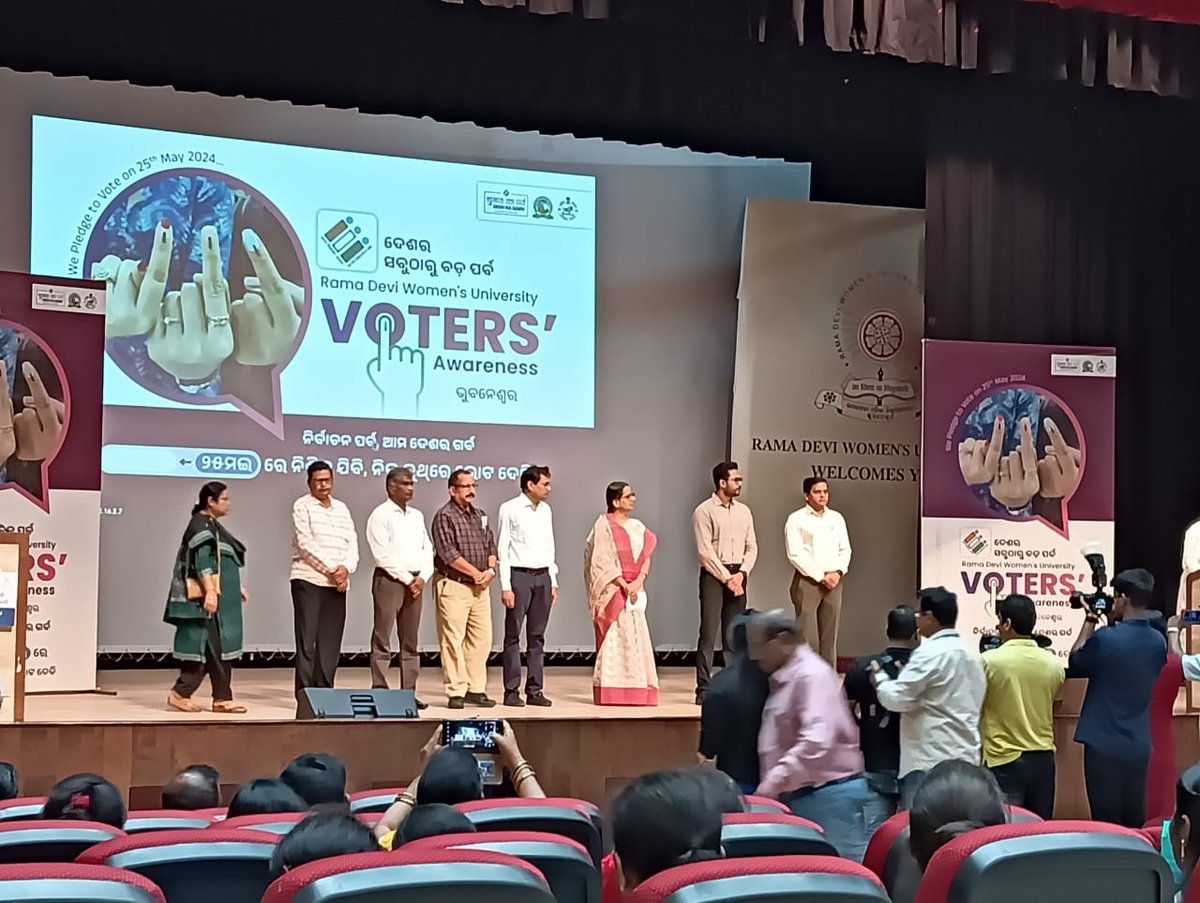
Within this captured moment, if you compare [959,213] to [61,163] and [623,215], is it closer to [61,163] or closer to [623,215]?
[623,215]

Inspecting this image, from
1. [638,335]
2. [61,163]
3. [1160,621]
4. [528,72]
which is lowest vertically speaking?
[1160,621]

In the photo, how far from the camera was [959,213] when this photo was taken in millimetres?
8695

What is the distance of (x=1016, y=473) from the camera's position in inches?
329

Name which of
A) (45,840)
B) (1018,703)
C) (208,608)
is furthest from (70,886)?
(208,608)

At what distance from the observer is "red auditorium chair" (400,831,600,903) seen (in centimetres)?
193

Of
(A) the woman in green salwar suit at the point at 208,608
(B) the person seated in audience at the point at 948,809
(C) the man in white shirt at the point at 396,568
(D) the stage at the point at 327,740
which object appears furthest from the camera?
(C) the man in white shirt at the point at 396,568

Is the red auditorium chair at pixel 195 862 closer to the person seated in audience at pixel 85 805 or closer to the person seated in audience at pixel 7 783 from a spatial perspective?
the person seated in audience at pixel 85 805

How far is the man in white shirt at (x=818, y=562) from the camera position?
26.5 ft

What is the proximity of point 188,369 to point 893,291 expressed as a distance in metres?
4.40

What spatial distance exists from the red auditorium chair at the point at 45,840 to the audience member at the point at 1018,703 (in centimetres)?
303

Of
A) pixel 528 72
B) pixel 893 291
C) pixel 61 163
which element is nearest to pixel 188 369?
pixel 61 163

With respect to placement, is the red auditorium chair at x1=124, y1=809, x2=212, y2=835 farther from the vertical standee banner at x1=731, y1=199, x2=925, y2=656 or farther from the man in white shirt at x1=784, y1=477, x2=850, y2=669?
the vertical standee banner at x1=731, y1=199, x2=925, y2=656

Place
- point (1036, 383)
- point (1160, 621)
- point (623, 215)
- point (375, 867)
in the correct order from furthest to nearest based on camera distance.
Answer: point (623, 215), point (1036, 383), point (1160, 621), point (375, 867)

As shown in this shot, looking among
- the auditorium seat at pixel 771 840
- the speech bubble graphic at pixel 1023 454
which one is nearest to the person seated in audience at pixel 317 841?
the auditorium seat at pixel 771 840
